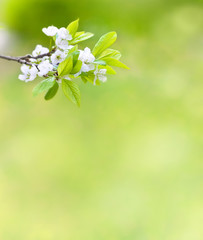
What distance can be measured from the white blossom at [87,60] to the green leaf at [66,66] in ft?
0.14

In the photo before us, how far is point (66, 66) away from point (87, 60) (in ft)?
0.20

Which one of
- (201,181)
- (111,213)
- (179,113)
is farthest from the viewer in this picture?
(179,113)

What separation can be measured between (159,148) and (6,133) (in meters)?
1.20

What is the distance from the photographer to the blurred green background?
8.25 ft

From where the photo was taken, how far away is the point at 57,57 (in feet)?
2.92

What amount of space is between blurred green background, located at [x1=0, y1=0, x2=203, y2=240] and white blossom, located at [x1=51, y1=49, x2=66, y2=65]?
1687 mm

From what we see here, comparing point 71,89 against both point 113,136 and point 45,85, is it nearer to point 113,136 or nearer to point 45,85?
point 45,85

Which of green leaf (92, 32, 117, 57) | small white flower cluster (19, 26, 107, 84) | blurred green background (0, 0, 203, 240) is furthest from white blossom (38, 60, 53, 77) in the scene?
blurred green background (0, 0, 203, 240)

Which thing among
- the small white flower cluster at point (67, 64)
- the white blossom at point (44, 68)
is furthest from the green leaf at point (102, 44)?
the white blossom at point (44, 68)

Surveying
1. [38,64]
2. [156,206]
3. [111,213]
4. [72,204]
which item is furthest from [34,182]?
[38,64]

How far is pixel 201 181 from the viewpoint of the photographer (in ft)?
8.94

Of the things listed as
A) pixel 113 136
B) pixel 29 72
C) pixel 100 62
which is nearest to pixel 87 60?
pixel 100 62

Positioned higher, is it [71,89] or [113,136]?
[113,136]

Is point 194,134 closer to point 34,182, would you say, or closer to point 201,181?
point 201,181
